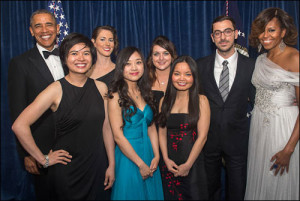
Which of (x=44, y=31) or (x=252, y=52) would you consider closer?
(x=44, y=31)

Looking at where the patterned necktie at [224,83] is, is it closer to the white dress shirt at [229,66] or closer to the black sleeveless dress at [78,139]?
the white dress shirt at [229,66]

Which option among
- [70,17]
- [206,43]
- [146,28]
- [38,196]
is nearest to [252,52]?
[206,43]

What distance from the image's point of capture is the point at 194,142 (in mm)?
2564

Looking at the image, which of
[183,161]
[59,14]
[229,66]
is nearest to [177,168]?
[183,161]

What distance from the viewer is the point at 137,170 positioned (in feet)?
7.74

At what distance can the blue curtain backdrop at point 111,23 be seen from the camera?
4.39 metres

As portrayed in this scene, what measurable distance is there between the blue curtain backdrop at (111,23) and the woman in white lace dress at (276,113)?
1939mm

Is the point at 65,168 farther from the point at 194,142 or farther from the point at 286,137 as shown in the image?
the point at 286,137

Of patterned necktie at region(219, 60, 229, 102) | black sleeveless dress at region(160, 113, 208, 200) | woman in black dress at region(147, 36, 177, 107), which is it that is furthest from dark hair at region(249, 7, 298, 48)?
black sleeveless dress at region(160, 113, 208, 200)

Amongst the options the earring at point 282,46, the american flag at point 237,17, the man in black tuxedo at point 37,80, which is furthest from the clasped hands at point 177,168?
the american flag at point 237,17

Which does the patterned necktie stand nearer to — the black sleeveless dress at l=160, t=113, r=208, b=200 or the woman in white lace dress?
the woman in white lace dress

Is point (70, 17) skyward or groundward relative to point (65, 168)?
skyward

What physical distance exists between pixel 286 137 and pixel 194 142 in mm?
873

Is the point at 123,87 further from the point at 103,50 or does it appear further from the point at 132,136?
the point at 103,50
